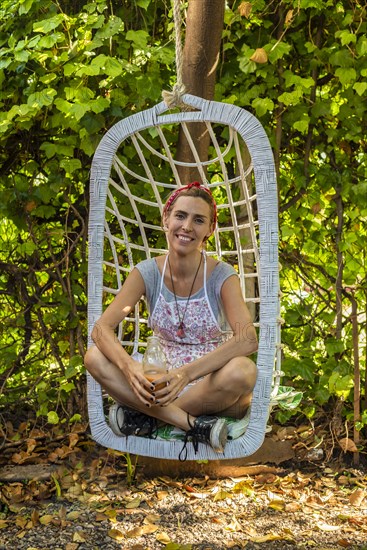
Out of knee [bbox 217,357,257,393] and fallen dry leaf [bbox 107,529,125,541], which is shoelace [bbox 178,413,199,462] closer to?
knee [bbox 217,357,257,393]

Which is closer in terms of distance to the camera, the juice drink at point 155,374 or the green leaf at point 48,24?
the juice drink at point 155,374

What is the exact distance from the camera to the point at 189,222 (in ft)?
8.40

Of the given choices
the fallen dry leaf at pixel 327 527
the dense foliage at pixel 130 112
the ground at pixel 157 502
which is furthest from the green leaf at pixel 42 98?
the fallen dry leaf at pixel 327 527

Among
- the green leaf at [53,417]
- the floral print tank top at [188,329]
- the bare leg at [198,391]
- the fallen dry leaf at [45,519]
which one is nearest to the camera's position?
the bare leg at [198,391]

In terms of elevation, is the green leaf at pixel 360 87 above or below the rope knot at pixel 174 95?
above

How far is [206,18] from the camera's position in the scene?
300 centimetres

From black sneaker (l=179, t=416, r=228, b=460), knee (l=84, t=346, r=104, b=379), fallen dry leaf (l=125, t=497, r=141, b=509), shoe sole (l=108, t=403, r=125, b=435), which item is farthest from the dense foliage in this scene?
black sneaker (l=179, t=416, r=228, b=460)

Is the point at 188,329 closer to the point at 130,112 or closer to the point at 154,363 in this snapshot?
the point at 154,363

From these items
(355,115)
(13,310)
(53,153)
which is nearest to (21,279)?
(13,310)

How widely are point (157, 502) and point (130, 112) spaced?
1.48 m

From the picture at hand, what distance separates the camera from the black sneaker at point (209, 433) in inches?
90.9

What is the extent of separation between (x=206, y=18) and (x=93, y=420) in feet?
4.74

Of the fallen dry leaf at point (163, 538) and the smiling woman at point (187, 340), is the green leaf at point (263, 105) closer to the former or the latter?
the smiling woman at point (187, 340)

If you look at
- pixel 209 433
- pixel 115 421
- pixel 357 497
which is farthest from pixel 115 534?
pixel 357 497
